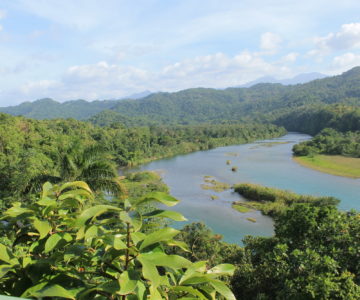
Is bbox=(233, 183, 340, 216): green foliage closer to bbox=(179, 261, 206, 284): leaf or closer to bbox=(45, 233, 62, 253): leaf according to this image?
bbox=(179, 261, 206, 284): leaf

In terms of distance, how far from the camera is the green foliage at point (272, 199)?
693 inches

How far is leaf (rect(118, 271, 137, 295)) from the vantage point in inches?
26.9

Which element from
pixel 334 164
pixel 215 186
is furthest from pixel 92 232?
pixel 334 164

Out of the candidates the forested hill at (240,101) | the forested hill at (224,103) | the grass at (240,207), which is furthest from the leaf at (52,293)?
the forested hill at (224,103)

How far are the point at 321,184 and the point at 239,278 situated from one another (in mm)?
20585

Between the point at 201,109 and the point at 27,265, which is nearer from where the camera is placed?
the point at 27,265

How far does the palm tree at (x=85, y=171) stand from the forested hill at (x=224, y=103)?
8832 centimetres

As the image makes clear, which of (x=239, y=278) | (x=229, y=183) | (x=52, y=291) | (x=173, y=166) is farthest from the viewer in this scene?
(x=173, y=166)

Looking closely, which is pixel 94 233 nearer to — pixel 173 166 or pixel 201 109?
pixel 173 166

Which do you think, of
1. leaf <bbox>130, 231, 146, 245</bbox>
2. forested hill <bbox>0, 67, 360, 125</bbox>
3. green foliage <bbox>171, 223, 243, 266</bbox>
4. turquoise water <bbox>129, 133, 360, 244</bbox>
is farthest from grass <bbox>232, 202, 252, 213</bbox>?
forested hill <bbox>0, 67, 360, 125</bbox>

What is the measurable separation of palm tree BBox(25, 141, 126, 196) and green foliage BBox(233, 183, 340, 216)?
13307 millimetres

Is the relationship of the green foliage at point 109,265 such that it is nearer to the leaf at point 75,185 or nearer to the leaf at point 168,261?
the leaf at point 168,261

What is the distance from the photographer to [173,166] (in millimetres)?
36750

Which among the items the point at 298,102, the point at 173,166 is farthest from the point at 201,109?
the point at 173,166
